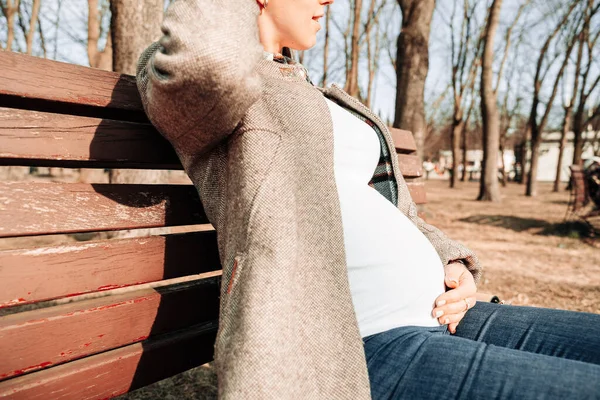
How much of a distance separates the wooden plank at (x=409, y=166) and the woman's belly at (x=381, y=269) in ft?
3.14

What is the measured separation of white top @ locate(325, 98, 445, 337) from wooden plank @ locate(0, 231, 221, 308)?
49cm

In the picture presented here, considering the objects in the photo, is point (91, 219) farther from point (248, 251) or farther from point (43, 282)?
point (248, 251)

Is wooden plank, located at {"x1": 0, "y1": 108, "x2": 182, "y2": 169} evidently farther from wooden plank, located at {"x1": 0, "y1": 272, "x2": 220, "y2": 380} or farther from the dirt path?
the dirt path

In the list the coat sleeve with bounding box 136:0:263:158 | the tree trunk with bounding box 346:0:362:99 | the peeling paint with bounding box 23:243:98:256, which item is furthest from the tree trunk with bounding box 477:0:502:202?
the peeling paint with bounding box 23:243:98:256

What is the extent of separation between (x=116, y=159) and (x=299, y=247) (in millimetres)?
605

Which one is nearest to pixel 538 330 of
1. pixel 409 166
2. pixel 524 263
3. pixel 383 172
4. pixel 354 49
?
Result: pixel 383 172

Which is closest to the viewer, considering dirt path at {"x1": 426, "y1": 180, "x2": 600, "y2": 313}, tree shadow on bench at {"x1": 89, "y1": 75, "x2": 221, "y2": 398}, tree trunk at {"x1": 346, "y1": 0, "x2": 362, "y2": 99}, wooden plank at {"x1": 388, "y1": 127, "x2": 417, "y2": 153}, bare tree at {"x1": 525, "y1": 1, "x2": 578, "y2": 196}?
tree shadow on bench at {"x1": 89, "y1": 75, "x2": 221, "y2": 398}

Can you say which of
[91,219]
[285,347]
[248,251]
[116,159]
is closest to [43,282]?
[91,219]

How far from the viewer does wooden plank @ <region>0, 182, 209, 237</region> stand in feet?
3.61

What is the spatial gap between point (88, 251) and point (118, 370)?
36cm

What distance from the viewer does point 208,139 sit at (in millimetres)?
1122

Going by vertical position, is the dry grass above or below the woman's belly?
below

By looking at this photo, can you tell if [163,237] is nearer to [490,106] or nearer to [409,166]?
[409,166]

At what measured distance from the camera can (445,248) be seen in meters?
1.72
